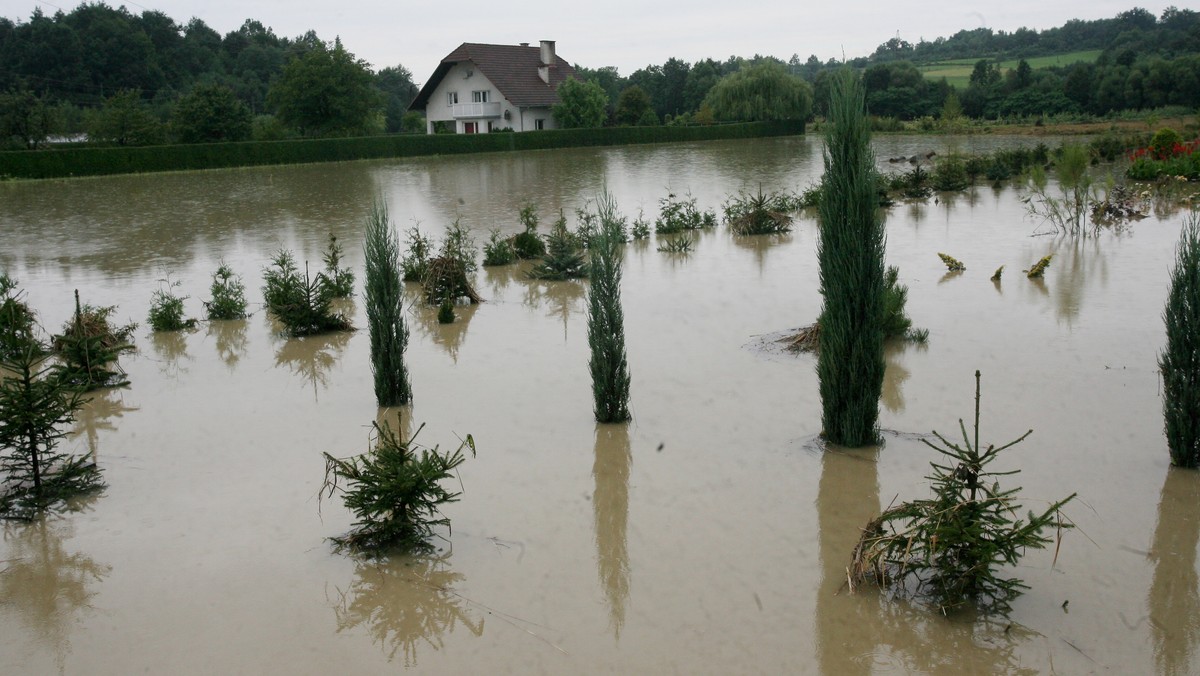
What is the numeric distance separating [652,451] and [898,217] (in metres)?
15.8

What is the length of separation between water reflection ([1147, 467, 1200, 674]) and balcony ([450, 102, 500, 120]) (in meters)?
61.2

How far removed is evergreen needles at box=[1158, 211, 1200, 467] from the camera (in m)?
6.81

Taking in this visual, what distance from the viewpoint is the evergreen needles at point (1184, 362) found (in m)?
6.81

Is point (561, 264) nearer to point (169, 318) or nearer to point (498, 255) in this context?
point (498, 255)

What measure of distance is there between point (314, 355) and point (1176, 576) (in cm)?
875

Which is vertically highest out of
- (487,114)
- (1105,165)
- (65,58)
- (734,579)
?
(65,58)

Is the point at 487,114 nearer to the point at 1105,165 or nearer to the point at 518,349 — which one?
the point at 1105,165

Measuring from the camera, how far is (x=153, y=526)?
6.59m

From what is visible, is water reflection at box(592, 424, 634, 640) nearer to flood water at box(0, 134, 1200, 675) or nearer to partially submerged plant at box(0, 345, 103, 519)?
flood water at box(0, 134, 1200, 675)

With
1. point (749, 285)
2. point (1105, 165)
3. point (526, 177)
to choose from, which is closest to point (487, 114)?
point (526, 177)

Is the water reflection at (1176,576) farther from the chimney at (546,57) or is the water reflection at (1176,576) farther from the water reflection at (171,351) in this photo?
the chimney at (546,57)

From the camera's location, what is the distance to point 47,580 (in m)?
5.89

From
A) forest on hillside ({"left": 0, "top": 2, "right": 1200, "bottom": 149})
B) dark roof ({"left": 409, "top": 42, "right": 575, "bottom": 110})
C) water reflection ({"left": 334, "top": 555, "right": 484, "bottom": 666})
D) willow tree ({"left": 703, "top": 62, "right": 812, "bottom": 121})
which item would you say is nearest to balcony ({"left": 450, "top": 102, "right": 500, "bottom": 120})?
dark roof ({"left": 409, "top": 42, "right": 575, "bottom": 110})

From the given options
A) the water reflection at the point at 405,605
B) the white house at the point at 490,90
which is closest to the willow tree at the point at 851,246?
the water reflection at the point at 405,605
